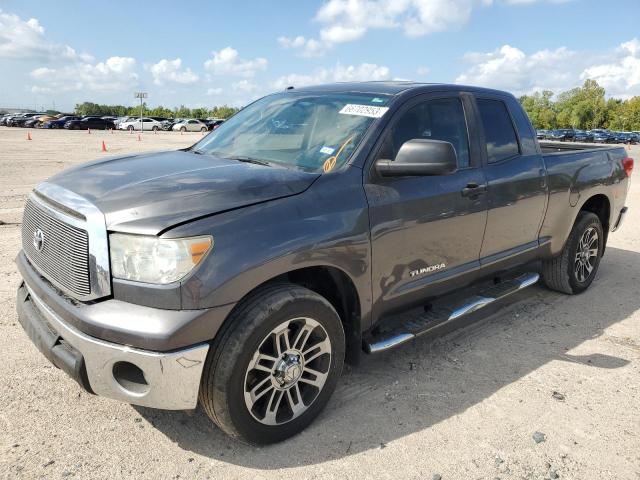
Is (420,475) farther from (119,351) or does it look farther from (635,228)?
(635,228)

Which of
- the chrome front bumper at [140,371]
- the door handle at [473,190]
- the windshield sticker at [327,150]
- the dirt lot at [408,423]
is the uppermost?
the windshield sticker at [327,150]

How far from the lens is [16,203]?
9.16 m

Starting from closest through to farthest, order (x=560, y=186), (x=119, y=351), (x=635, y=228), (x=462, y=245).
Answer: (x=119, y=351)
(x=462, y=245)
(x=560, y=186)
(x=635, y=228)

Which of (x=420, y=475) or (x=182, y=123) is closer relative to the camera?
(x=420, y=475)

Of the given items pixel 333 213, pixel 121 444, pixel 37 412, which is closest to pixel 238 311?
pixel 333 213

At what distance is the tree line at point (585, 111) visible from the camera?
9250 cm

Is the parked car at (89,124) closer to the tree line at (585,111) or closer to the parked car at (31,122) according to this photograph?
the parked car at (31,122)

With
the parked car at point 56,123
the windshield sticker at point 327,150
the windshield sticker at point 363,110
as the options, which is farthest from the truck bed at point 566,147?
the parked car at point 56,123

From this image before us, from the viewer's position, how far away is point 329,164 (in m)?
3.10

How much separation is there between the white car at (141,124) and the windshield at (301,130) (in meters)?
50.9

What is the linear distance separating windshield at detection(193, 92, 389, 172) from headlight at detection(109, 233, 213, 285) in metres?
Answer: 1.02

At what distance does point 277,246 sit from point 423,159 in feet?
3.38

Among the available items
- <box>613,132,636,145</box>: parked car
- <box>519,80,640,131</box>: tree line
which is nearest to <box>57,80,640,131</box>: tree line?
<box>519,80,640,131</box>: tree line

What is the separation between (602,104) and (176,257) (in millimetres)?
110766
